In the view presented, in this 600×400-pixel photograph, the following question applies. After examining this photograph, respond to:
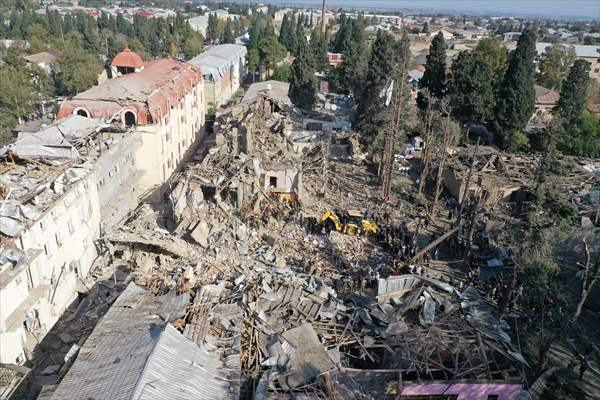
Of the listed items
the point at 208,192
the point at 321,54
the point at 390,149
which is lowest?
the point at 208,192

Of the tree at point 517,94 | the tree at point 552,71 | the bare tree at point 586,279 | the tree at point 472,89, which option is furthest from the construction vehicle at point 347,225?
the tree at point 552,71

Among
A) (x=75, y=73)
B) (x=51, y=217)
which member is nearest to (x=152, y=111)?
(x=51, y=217)

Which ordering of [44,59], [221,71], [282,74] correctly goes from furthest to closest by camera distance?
[44,59] < [282,74] < [221,71]

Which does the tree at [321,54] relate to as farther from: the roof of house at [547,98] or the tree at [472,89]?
the tree at [472,89]

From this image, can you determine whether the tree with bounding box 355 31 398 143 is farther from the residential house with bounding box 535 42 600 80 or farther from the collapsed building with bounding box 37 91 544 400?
the residential house with bounding box 535 42 600 80

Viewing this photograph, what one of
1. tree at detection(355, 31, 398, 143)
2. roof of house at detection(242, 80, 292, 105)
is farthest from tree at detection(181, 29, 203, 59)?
tree at detection(355, 31, 398, 143)

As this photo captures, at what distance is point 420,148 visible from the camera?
38.0 meters

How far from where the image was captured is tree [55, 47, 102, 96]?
53.9 meters

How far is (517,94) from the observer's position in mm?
35250

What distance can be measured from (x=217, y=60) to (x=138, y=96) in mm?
30690

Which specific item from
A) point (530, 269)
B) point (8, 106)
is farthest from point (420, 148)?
point (8, 106)

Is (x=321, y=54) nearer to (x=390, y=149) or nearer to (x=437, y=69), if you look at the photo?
(x=437, y=69)

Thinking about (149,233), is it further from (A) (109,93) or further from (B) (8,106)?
(B) (8,106)

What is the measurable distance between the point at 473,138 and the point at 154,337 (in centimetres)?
3558
